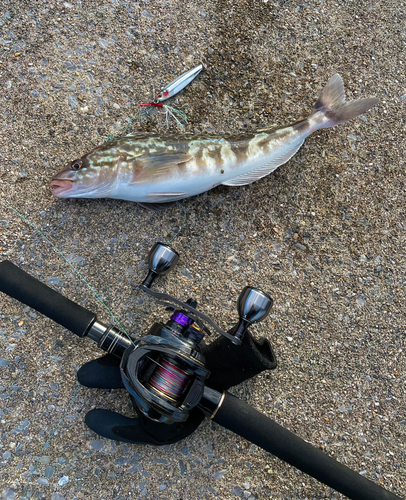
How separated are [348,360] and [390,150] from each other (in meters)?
1.47

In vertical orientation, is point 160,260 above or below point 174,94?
below

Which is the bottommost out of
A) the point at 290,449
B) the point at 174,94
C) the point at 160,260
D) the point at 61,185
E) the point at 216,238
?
the point at 290,449

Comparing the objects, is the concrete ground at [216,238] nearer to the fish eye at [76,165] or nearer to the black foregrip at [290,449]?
the fish eye at [76,165]

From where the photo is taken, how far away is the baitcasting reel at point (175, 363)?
1.67 m

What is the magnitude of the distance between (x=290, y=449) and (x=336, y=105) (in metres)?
2.03

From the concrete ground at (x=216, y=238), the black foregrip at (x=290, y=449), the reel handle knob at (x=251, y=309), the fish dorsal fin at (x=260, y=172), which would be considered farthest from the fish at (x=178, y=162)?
the black foregrip at (x=290, y=449)

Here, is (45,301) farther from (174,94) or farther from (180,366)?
(174,94)

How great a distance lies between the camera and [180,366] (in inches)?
68.7

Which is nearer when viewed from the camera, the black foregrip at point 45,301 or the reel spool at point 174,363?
the reel spool at point 174,363

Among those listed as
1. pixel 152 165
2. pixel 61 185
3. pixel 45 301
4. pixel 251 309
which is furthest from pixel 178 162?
pixel 45 301

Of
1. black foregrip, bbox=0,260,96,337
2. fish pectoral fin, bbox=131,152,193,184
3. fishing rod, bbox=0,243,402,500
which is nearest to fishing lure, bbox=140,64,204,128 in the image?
fish pectoral fin, bbox=131,152,193,184

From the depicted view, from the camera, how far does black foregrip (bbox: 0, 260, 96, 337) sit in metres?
1.92

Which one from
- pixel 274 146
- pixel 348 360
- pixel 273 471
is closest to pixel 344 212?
pixel 274 146

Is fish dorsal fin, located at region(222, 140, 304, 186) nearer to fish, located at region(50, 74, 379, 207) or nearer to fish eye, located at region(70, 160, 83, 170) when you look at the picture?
fish, located at region(50, 74, 379, 207)
